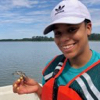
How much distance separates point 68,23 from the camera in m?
1.69

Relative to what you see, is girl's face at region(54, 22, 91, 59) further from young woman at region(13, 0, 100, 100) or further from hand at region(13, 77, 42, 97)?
hand at region(13, 77, 42, 97)

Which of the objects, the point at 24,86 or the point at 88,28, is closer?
the point at 88,28

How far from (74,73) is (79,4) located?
60 cm

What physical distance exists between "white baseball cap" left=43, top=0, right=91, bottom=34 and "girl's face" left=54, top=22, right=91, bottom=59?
5 centimetres

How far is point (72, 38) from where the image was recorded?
5.69ft

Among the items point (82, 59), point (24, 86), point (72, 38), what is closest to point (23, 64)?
point (24, 86)

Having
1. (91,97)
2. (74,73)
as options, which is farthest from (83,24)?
(91,97)

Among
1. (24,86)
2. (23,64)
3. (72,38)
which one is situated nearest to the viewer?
(72,38)

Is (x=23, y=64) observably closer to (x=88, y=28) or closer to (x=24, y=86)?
(x=24, y=86)

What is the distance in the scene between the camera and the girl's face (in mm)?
1729

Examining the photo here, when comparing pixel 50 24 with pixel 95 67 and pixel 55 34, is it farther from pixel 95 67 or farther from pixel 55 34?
pixel 95 67

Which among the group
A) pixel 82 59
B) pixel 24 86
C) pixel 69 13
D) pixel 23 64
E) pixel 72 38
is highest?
pixel 69 13

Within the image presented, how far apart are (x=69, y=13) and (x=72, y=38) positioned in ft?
0.68

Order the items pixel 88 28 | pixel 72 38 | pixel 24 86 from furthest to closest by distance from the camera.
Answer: pixel 24 86, pixel 88 28, pixel 72 38
